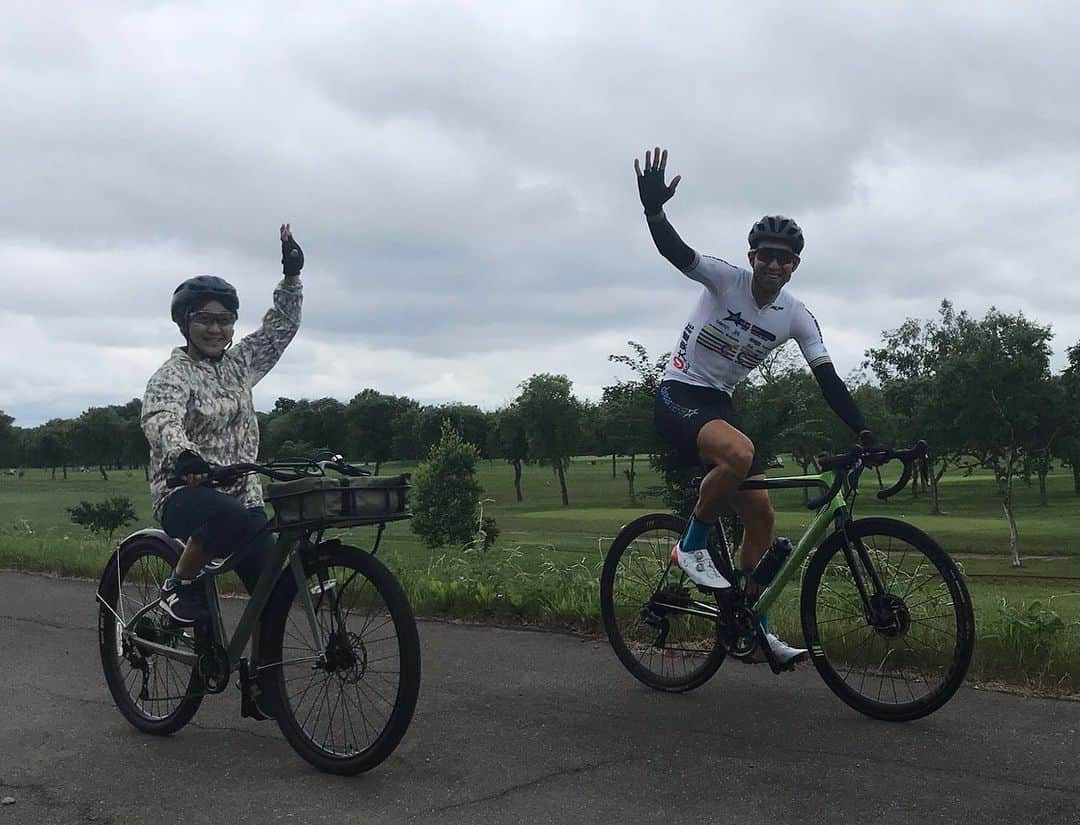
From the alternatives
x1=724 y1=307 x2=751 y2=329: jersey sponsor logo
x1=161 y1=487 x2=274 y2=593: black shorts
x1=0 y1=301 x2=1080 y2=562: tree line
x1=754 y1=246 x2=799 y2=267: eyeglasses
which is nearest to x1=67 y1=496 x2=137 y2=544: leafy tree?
x1=0 y1=301 x2=1080 y2=562: tree line

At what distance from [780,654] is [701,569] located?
0.52 metres

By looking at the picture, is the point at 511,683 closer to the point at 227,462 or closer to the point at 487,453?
the point at 227,462

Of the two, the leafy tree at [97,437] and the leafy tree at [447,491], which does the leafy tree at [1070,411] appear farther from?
the leafy tree at [97,437]

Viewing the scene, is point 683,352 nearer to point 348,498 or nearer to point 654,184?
point 654,184

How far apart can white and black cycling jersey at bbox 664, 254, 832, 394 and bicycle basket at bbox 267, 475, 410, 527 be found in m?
1.79

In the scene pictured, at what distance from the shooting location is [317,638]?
404 centimetres

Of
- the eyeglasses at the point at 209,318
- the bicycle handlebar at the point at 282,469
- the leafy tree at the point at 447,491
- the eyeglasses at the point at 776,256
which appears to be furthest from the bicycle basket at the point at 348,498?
the leafy tree at the point at 447,491

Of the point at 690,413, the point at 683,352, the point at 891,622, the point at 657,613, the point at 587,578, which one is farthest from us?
the point at 587,578

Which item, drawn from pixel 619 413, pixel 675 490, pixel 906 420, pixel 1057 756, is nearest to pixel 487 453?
pixel 906 420

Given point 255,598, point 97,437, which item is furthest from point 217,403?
point 97,437

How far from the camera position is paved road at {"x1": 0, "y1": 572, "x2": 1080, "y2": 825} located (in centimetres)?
350

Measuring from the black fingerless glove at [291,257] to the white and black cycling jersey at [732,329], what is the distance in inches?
71.8

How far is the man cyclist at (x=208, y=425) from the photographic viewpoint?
4.25 m

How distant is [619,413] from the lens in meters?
40.5
